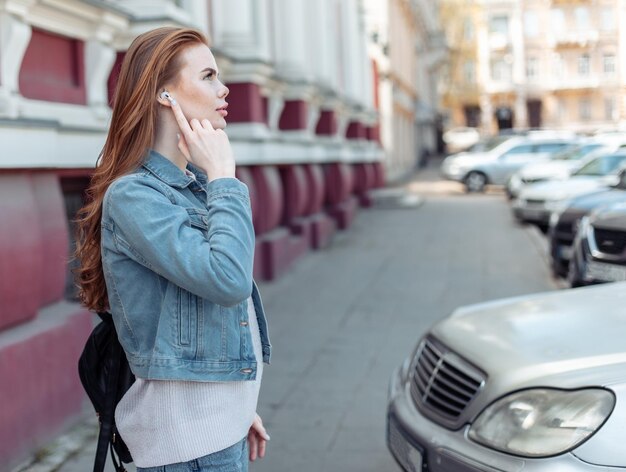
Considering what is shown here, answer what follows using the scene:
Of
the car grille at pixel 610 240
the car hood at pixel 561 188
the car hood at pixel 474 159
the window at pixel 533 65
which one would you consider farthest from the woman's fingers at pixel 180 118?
the window at pixel 533 65

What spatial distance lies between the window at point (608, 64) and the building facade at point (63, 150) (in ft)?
203

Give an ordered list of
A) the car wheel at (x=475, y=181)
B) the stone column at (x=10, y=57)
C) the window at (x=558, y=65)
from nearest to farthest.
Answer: the stone column at (x=10, y=57) < the car wheel at (x=475, y=181) < the window at (x=558, y=65)

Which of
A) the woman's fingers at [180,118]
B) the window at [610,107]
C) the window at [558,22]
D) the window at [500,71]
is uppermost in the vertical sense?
the window at [558,22]

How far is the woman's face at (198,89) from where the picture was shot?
7.09ft

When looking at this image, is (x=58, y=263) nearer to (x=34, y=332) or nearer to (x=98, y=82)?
(x=34, y=332)

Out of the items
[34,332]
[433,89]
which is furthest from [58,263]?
[433,89]

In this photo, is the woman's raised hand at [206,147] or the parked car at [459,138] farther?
the parked car at [459,138]

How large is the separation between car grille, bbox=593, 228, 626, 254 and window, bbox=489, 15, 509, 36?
2525 inches

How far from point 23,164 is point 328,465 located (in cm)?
217

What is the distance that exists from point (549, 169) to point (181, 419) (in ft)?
63.8

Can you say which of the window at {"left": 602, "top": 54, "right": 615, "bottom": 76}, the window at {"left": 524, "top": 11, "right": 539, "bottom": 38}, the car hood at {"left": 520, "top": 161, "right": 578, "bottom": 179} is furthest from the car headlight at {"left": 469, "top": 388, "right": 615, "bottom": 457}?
the window at {"left": 602, "top": 54, "right": 615, "bottom": 76}

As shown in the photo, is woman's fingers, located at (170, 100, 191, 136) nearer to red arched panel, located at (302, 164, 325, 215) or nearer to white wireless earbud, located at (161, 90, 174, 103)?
white wireless earbud, located at (161, 90, 174, 103)

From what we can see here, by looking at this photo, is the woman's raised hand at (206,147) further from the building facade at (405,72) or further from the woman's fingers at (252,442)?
the building facade at (405,72)

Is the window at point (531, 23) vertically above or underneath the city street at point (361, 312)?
above
